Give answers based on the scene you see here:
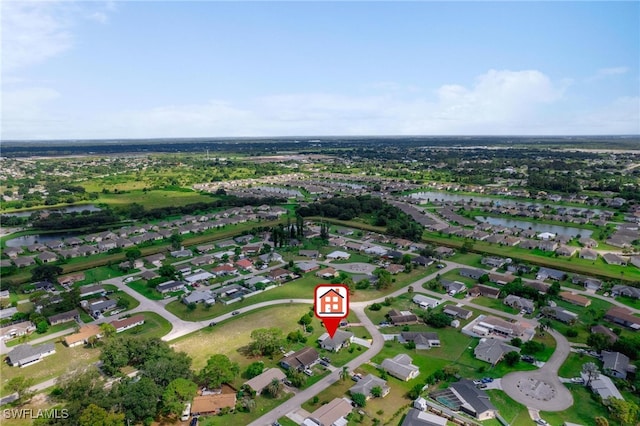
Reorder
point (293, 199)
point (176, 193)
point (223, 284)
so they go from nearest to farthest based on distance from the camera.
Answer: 1. point (223, 284)
2. point (293, 199)
3. point (176, 193)

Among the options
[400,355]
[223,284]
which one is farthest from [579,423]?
[223,284]

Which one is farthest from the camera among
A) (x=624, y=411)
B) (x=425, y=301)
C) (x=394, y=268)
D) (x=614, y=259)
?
(x=614, y=259)

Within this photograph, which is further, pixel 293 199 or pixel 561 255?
pixel 293 199

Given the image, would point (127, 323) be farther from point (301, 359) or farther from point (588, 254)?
point (588, 254)

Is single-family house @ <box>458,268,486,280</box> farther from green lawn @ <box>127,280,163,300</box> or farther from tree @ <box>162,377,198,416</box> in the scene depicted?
green lawn @ <box>127,280,163,300</box>

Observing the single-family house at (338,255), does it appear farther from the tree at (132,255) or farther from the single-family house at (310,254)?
the tree at (132,255)

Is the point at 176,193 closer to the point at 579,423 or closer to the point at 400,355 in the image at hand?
the point at 400,355

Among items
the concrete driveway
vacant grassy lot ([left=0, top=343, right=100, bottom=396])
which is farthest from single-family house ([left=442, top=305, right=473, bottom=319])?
vacant grassy lot ([left=0, top=343, right=100, bottom=396])

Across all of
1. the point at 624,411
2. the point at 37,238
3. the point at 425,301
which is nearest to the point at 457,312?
the point at 425,301
